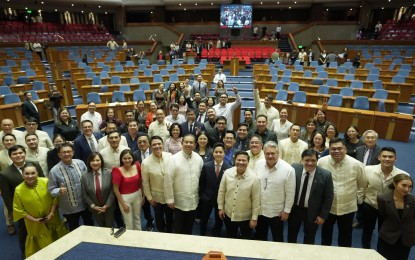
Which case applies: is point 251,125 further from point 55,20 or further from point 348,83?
point 55,20

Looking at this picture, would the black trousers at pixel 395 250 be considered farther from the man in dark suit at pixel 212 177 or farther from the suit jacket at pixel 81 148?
the suit jacket at pixel 81 148

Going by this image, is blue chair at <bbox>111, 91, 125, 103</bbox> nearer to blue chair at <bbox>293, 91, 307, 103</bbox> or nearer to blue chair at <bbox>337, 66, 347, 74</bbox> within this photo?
blue chair at <bbox>293, 91, 307, 103</bbox>

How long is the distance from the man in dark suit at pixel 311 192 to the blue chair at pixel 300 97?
5.54m

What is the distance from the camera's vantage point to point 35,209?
2.61 m

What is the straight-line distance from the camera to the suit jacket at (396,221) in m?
2.26

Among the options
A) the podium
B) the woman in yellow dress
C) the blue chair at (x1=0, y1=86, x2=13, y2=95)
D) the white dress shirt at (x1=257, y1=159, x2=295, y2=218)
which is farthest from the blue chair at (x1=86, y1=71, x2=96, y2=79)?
the white dress shirt at (x1=257, y1=159, x2=295, y2=218)

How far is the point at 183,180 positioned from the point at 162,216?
0.63 metres

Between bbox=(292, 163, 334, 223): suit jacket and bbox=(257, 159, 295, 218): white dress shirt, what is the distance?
144 mm

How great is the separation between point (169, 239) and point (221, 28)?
1945 centimetres

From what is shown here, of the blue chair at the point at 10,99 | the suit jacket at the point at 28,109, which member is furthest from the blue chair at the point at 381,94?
the blue chair at the point at 10,99

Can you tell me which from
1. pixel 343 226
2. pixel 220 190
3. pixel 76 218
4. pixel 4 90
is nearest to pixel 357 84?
pixel 343 226

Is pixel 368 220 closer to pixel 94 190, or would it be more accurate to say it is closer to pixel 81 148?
pixel 94 190

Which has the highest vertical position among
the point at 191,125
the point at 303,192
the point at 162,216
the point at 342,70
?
the point at 342,70

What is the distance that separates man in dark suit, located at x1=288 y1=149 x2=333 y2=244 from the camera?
8.25ft
